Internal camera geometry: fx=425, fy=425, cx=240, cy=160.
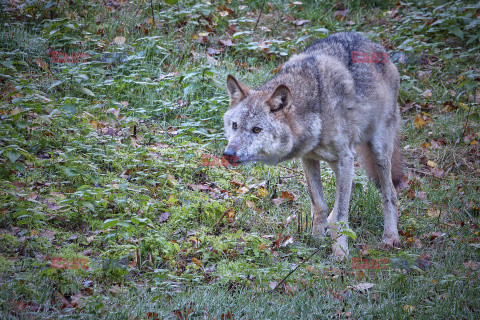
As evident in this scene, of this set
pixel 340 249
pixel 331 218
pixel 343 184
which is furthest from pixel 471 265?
pixel 331 218

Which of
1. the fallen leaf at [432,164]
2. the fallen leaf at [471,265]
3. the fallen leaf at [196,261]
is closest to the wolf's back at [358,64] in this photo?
the fallen leaf at [432,164]

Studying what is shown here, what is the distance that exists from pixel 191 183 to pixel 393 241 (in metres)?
2.74

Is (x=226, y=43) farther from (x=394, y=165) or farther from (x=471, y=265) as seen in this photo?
(x=471, y=265)

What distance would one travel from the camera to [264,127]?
478 cm

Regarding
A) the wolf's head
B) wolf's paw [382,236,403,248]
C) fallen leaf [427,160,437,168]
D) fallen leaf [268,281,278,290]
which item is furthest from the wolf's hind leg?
fallen leaf [268,281,278,290]

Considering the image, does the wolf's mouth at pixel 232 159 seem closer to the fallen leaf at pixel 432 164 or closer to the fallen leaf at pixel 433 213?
the fallen leaf at pixel 433 213

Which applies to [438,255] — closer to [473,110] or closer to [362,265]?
[362,265]

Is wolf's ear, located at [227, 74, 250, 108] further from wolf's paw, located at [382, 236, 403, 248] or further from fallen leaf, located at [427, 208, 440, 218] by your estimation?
fallen leaf, located at [427, 208, 440, 218]

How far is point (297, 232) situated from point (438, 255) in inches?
61.9

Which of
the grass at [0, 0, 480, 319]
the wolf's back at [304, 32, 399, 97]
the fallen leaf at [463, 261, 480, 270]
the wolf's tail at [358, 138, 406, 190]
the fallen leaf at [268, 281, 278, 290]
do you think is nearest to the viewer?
the grass at [0, 0, 480, 319]

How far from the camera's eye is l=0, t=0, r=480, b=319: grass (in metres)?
3.59

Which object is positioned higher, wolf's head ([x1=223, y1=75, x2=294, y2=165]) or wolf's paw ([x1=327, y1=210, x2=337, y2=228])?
wolf's head ([x1=223, y1=75, x2=294, y2=165])

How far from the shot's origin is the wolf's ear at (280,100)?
473 cm

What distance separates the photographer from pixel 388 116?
5.97 meters
